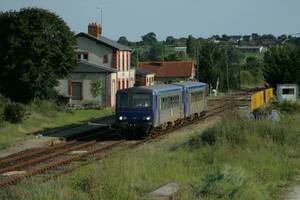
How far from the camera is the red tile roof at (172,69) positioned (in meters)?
95.5

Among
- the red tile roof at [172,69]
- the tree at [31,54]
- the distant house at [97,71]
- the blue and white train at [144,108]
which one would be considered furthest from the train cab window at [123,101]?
the red tile roof at [172,69]

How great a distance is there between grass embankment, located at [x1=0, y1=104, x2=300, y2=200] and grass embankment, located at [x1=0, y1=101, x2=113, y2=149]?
26.7ft

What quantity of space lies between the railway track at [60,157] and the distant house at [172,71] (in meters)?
61.4

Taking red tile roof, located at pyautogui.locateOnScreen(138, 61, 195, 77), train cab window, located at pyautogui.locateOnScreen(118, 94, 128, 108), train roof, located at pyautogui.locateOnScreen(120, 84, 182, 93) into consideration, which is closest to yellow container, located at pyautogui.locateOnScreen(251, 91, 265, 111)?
train roof, located at pyautogui.locateOnScreen(120, 84, 182, 93)

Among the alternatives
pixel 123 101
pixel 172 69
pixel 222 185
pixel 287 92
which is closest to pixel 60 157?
pixel 123 101

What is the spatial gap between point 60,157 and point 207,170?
8.65 metres

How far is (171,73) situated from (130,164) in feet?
263

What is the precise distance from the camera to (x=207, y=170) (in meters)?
16.5

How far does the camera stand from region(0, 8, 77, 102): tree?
42.3 metres

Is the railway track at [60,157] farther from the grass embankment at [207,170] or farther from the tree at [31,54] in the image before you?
the tree at [31,54]

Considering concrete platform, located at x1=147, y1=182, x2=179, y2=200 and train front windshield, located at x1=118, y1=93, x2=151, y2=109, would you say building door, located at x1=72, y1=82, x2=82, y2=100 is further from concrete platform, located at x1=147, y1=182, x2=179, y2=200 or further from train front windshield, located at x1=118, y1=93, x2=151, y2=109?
concrete platform, located at x1=147, y1=182, x2=179, y2=200

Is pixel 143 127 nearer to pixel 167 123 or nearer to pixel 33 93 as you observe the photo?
pixel 167 123

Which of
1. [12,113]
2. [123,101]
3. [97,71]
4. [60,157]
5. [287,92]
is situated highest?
[97,71]

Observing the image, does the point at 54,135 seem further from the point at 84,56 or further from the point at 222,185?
the point at 84,56
